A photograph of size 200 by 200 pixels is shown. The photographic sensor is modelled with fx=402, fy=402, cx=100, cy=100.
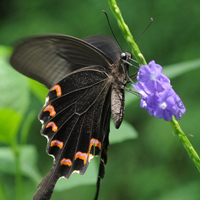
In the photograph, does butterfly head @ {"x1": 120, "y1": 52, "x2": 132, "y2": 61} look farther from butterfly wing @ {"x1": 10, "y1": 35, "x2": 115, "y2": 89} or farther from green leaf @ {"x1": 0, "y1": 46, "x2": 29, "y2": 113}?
green leaf @ {"x1": 0, "y1": 46, "x2": 29, "y2": 113}

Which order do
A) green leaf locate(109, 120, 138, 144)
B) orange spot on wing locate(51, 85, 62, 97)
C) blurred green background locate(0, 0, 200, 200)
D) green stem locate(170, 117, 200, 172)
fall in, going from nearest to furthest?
green stem locate(170, 117, 200, 172)
orange spot on wing locate(51, 85, 62, 97)
green leaf locate(109, 120, 138, 144)
blurred green background locate(0, 0, 200, 200)

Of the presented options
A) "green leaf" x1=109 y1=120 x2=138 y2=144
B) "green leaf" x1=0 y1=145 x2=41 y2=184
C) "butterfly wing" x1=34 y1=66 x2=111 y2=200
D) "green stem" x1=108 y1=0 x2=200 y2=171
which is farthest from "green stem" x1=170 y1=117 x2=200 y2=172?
"green leaf" x1=0 y1=145 x2=41 y2=184

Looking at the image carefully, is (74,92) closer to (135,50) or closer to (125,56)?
(125,56)

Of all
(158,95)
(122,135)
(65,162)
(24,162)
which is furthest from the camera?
(24,162)

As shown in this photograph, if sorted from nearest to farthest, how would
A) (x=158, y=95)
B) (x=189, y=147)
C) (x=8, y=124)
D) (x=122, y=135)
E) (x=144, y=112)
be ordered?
(x=189, y=147)
(x=158, y=95)
(x=8, y=124)
(x=122, y=135)
(x=144, y=112)

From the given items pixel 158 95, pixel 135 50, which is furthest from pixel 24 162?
pixel 135 50

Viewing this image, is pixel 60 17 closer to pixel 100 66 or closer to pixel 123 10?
pixel 123 10
